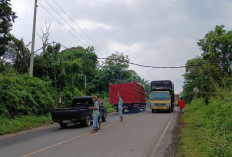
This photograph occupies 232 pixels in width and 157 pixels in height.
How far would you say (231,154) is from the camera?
6.04 metres

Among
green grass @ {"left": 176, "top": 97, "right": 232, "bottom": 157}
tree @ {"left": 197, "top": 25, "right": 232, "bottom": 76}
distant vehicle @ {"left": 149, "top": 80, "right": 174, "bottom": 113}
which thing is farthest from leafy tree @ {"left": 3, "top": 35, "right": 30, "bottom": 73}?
tree @ {"left": 197, "top": 25, "right": 232, "bottom": 76}

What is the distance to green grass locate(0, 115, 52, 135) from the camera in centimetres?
1339

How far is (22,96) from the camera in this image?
17.1m

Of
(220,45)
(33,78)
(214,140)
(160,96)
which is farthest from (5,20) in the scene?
(220,45)

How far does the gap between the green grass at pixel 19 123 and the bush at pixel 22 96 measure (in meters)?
0.62

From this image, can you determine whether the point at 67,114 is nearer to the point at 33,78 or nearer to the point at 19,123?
the point at 19,123

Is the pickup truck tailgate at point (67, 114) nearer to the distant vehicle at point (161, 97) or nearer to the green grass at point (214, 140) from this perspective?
the green grass at point (214, 140)

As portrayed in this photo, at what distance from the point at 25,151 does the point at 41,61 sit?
18229 mm

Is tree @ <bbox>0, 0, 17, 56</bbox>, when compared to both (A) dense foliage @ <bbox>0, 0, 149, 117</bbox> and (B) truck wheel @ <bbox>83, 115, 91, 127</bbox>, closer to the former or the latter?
(A) dense foliage @ <bbox>0, 0, 149, 117</bbox>

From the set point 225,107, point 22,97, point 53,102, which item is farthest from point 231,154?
point 53,102

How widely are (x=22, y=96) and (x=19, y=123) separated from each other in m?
2.84

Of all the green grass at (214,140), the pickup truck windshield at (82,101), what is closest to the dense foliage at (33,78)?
the pickup truck windshield at (82,101)

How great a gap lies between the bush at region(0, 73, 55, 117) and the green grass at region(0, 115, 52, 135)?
618mm

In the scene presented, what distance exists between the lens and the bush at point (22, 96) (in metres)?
15.9
